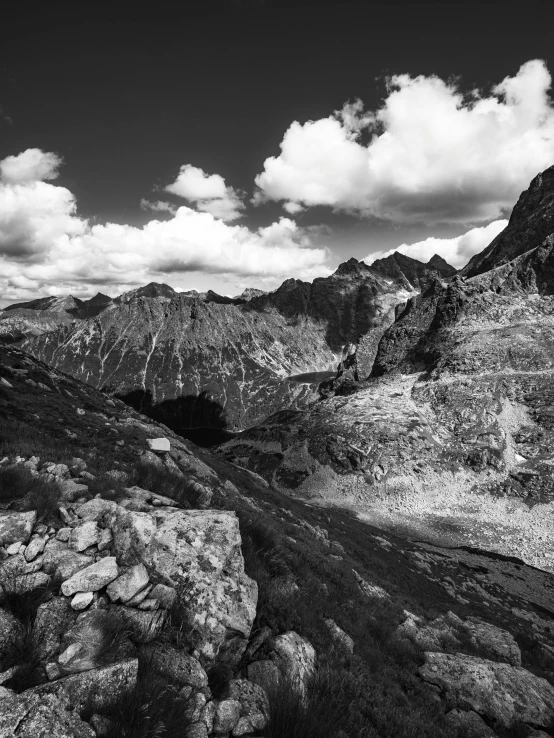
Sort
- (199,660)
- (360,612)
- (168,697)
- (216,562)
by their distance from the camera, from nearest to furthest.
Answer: (168,697)
(199,660)
(216,562)
(360,612)

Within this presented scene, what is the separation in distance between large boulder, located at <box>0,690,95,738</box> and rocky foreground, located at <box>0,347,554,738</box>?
1 centimetres

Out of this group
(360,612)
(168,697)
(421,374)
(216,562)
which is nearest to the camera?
(168,697)

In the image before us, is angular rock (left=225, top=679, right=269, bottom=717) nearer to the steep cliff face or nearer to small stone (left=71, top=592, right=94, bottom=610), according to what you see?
small stone (left=71, top=592, right=94, bottom=610)

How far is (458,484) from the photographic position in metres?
82.1

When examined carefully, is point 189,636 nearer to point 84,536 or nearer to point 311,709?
point 311,709

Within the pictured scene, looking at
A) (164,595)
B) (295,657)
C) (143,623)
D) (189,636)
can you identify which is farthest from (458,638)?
(143,623)

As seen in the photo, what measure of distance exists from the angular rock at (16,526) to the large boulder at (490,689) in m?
10.4

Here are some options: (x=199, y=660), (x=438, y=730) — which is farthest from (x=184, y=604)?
(x=438, y=730)

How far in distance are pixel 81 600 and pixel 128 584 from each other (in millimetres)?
777

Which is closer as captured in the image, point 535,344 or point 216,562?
point 216,562

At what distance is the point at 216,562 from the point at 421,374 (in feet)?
Result: 433

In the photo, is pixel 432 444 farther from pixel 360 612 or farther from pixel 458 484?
pixel 360 612

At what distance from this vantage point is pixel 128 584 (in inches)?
231

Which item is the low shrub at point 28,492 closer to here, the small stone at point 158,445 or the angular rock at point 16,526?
the angular rock at point 16,526
